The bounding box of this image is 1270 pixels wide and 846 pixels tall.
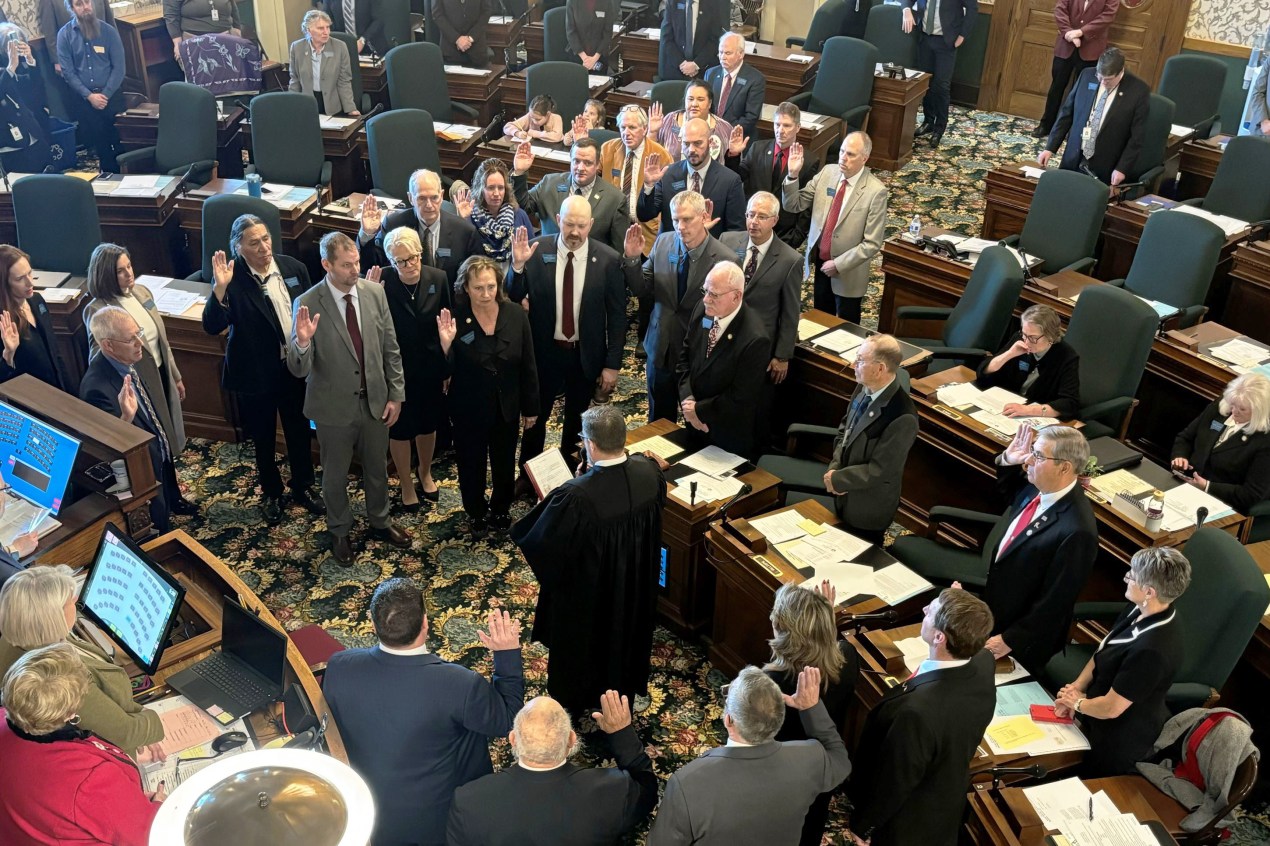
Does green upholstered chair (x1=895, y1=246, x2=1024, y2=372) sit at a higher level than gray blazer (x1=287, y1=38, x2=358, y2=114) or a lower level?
lower

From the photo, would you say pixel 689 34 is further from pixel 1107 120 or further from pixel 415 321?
pixel 415 321

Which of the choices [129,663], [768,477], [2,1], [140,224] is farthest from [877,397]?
[2,1]

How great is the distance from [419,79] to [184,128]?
1.97m

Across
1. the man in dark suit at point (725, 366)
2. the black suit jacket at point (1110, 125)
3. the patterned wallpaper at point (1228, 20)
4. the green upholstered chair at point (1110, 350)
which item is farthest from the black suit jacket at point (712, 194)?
→ the patterned wallpaper at point (1228, 20)

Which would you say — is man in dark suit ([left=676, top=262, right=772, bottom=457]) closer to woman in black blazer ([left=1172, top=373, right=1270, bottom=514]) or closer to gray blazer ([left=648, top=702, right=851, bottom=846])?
woman in black blazer ([left=1172, top=373, right=1270, bottom=514])

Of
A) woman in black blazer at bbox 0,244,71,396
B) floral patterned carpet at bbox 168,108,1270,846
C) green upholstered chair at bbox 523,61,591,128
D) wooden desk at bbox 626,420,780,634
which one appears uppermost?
green upholstered chair at bbox 523,61,591,128

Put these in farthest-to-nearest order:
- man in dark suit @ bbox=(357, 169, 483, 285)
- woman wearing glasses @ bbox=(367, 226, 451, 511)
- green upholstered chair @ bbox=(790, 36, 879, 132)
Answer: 1. green upholstered chair @ bbox=(790, 36, 879, 132)
2. man in dark suit @ bbox=(357, 169, 483, 285)
3. woman wearing glasses @ bbox=(367, 226, 451, 511)

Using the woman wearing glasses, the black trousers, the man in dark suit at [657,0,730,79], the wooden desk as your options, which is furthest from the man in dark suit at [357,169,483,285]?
the man in dark suit at [657,0,730,79]

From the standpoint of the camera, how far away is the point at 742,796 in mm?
3018

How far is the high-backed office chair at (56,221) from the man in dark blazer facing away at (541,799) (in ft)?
16.6

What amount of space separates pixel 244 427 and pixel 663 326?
8.62 ft

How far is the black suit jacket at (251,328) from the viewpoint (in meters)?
5.34

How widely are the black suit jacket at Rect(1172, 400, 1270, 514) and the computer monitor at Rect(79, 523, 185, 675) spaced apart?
4.52 metres

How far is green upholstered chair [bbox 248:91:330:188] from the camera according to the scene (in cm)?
779
